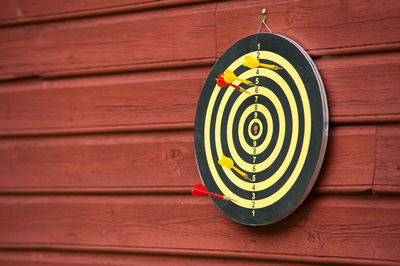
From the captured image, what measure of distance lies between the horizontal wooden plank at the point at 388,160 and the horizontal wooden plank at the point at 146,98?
0.03m

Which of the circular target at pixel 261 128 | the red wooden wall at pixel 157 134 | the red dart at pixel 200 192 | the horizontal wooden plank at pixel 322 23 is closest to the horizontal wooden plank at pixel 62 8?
the red wooden wall at pixel 157 134

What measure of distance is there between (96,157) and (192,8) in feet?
1.69

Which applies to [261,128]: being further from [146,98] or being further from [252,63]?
[146,98]

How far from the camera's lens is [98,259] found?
1395mm

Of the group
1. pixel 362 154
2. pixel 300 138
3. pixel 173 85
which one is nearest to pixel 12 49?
pixel 173 85

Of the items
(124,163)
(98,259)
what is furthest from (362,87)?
(98,259)

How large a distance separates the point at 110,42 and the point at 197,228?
0.60 metres

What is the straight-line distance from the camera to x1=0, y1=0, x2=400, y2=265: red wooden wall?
3.50ft

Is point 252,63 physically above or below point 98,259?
above

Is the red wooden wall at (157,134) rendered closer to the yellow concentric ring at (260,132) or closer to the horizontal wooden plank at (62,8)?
the horizontal wooden plank at (62,8)

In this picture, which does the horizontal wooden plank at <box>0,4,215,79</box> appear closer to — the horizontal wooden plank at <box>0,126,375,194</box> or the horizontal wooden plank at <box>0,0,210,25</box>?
the horizontal wooden plank at <box>0,0,210,25</box>

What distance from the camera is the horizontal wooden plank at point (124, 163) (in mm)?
1080

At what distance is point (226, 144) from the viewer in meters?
A: 1.20

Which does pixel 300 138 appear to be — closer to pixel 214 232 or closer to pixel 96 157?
pixel 214 232
